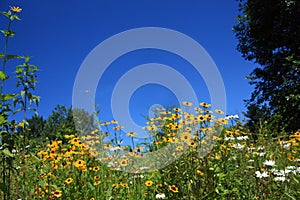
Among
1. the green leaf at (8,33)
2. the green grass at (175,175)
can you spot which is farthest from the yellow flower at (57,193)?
the green leaf at (8,33)

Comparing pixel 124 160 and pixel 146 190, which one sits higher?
pixel 124 160

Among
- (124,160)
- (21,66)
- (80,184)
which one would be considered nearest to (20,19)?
(21,66)

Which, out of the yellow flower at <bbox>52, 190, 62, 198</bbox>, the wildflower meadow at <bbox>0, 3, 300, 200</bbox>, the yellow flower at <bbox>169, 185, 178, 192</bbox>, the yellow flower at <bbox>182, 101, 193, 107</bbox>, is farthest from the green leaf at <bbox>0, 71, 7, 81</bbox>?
the yellow flower at <bbox>182, 101, 193, 107</bbox>

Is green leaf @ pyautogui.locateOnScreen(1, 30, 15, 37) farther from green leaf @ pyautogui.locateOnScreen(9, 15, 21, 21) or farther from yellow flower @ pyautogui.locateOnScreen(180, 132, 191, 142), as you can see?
yellow flower @ pyautogui.locateOnScreen(180, 132, 191, 142)

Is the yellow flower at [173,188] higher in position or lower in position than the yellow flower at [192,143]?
lower

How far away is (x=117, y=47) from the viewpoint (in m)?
4.14

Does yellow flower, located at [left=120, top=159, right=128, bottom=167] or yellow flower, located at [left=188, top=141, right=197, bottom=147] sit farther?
yellow flower, located at [left=120, top=159, right=128, bottom=167]

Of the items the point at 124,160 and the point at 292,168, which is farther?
the point at 124,160

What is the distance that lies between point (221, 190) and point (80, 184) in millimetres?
1278

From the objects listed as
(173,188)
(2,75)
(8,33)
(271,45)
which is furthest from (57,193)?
(271,45)

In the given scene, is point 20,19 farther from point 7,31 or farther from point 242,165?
point 242,165

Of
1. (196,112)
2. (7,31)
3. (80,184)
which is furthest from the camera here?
(196,112)

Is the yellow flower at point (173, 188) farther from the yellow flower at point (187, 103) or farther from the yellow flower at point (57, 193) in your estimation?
the yellow flower at point (187, 103)

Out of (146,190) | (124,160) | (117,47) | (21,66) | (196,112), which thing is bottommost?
(146,190)
